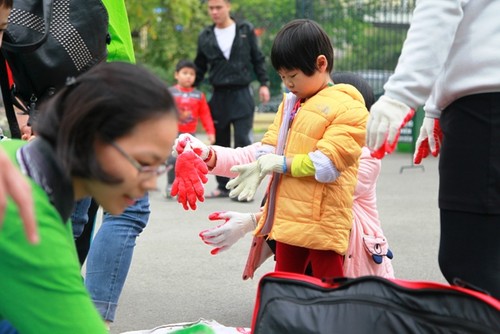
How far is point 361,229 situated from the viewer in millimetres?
4289

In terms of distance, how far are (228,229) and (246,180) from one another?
0.40 metres

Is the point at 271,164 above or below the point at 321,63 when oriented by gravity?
below

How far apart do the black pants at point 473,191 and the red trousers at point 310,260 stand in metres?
0.96

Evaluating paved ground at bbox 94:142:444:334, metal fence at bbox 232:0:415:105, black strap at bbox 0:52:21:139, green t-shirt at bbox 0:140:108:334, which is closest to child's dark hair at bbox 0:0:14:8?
black strap at bbox 0:52:21:139

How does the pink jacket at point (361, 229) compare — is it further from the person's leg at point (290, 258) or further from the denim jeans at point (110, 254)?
the denim jeans at point (110, 254)

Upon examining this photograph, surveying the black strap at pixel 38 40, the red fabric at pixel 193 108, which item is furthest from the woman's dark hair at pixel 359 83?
the red fabric at pixel 193 108

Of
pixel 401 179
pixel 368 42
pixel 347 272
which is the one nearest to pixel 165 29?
pixel 368 42

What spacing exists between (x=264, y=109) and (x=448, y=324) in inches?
507

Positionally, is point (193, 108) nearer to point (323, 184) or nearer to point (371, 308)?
point (323, 184)

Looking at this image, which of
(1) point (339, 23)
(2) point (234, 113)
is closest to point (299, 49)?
(2) point (234, 113)

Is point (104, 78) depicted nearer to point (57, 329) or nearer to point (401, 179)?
point (57, 329)

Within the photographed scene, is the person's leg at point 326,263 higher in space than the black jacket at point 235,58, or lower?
higher

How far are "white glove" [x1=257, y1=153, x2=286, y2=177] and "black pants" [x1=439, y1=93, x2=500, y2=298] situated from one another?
3.06ft

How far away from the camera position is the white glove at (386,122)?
2.94 meters
